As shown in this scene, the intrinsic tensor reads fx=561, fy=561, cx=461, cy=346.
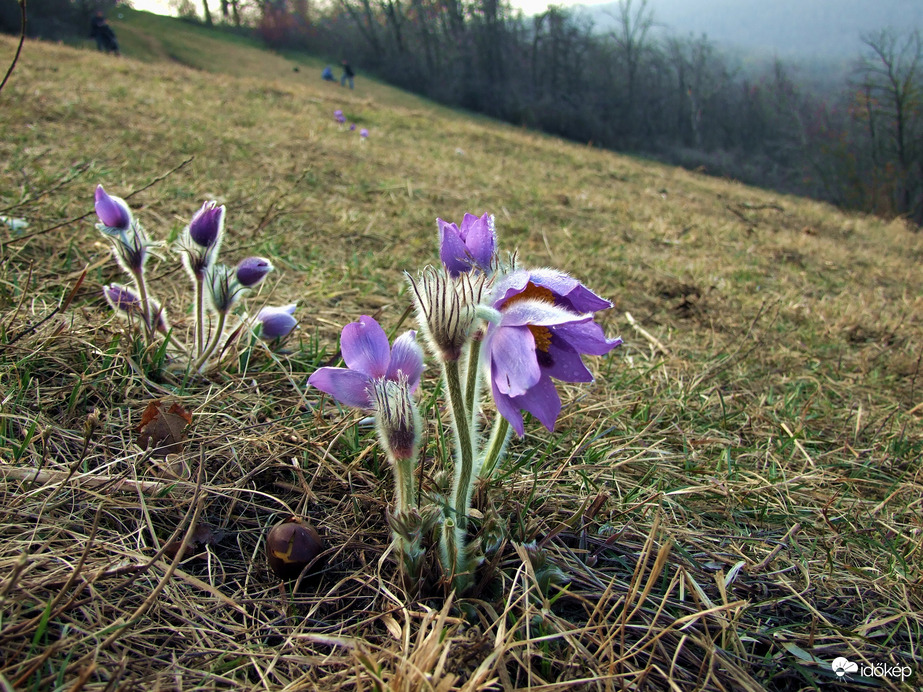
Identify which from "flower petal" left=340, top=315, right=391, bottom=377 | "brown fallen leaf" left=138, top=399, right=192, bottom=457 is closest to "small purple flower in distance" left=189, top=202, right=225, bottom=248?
"brown fallen leaf" left=138, top=399, right=192, bottom=457

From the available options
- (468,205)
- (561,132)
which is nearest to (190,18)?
(561,132)

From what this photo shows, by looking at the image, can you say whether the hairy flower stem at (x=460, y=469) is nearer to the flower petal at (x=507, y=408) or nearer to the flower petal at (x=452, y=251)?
the flower petal at (x=507, y=408)

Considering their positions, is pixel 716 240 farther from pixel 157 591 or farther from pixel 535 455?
pixel 157 591

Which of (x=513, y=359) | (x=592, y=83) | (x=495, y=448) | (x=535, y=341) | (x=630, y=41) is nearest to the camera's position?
(x=513, y=359)

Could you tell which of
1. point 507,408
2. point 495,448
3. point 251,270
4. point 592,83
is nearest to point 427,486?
point 495,448

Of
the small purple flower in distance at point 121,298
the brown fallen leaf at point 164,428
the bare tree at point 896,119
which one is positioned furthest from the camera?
the bare tree at point 896,119

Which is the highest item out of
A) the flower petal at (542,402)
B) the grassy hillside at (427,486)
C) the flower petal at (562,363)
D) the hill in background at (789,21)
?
the hill in background at (789,21)

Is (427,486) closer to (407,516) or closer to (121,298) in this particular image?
(407,516)

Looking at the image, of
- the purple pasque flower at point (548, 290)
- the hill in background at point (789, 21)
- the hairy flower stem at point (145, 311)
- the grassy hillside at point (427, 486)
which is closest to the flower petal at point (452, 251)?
the purple pasque flower at point (548, 290)
